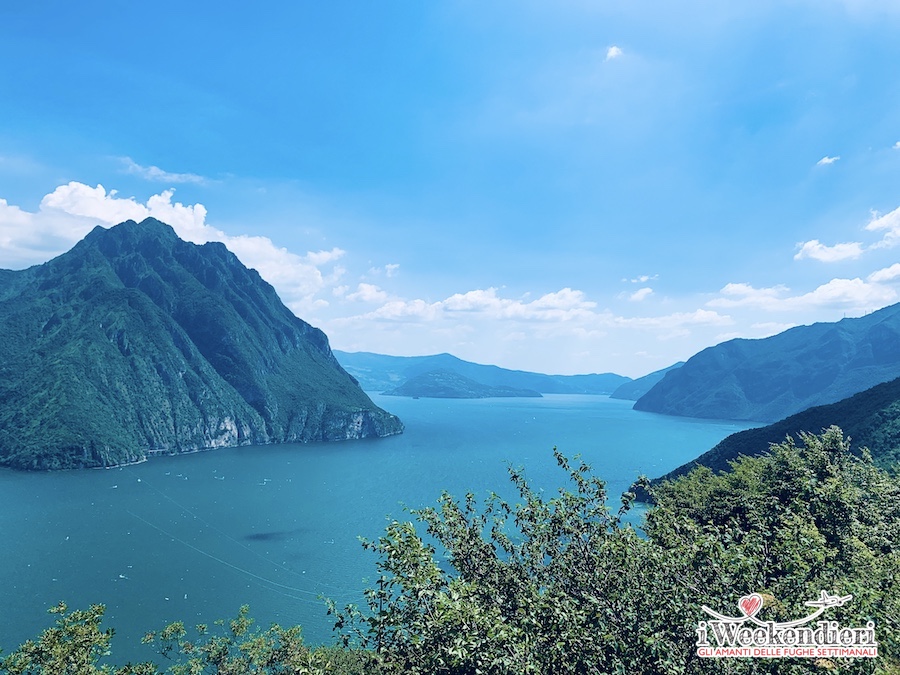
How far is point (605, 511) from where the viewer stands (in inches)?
631

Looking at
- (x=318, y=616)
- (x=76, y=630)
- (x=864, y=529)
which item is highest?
(x=864, y=529)

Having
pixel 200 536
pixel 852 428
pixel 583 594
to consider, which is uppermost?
pixel 583 594

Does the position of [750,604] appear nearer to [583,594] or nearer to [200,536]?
[583,594]

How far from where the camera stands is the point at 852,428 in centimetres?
9725

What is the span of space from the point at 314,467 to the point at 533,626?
638 ft

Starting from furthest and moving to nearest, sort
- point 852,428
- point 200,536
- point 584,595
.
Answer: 1. point 200,536
2. point 852,428
3. point 584,595

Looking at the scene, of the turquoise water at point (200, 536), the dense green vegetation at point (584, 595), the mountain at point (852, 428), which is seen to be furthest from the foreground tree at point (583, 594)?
the mountain at point (852, 428)

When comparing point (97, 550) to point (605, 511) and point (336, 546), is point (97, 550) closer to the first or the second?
point (336, 546)

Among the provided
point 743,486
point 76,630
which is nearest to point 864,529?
point 743,486

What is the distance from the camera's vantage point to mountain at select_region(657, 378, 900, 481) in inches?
3396

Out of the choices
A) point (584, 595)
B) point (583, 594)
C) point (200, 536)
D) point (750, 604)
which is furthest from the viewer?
point (200, 536)

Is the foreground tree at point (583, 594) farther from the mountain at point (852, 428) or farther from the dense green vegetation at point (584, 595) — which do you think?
the mountain at point (852, 428)

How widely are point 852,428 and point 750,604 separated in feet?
380

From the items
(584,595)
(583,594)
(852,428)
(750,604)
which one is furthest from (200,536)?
(852,428)
